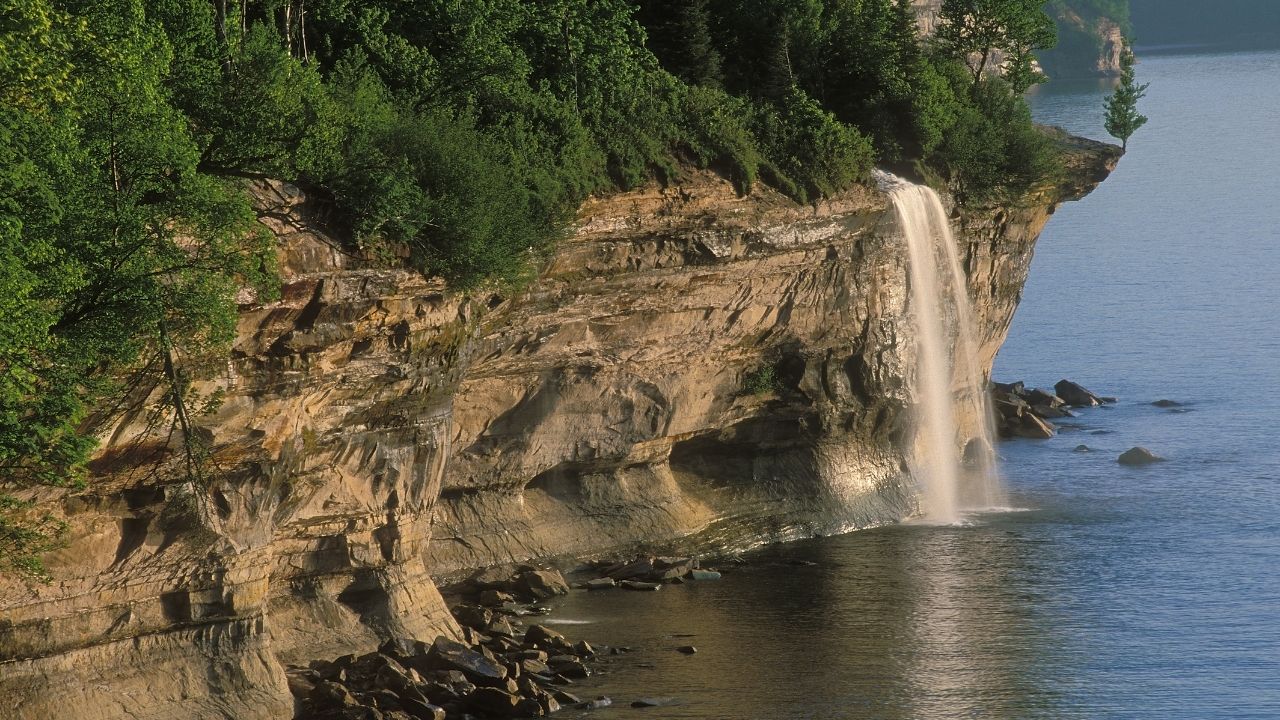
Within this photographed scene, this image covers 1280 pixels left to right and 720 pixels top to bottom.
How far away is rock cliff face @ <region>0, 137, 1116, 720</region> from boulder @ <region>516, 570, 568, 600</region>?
1.74 m

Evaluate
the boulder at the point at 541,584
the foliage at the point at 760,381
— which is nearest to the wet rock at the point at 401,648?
the boulder at the point at 541,584

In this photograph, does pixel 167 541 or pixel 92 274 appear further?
pixel 167 541

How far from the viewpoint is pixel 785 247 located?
152 feet

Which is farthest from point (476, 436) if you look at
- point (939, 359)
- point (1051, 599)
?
point (939, 359)

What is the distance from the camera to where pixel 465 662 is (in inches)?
1355

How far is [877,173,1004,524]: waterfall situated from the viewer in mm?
51219

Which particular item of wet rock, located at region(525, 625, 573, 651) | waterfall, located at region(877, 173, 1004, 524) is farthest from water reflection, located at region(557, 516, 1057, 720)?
waterfall, located at region(877, 173, 1004, 524)

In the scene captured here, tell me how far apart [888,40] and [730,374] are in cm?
1375

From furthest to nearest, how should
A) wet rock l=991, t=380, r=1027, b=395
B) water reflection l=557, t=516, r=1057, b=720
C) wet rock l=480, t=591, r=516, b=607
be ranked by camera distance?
wet rock l=991, t=380, r=1027, b=395 → wet rock l=480, t=591, r=516, b=607 → water reflection l=557, t=516, r=1057, b=720

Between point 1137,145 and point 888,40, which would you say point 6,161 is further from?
point 1137,145

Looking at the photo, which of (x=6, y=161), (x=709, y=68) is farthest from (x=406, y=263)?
(x=709, y=68)

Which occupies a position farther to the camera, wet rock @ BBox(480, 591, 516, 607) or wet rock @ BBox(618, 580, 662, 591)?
wet rock @ BBox(618, 580, 662, 591)

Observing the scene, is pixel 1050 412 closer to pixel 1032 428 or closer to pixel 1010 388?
pixel 1010 388

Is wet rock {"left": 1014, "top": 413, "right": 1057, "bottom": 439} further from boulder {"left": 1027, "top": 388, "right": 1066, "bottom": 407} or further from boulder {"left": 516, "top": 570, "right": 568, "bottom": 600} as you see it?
boulder {"left": 516, "top": 570, "right": 568, "bottom": 600}
